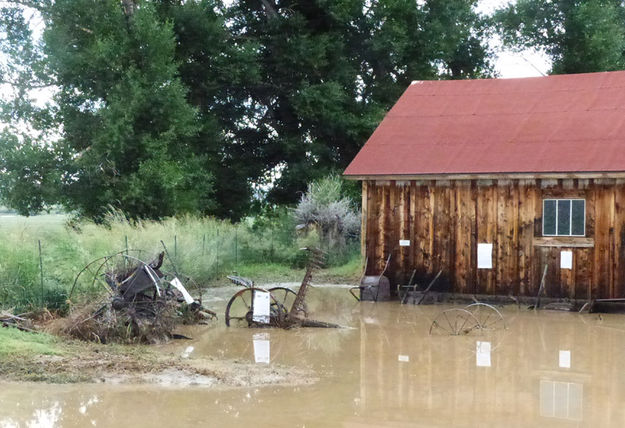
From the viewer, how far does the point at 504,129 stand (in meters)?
18.8

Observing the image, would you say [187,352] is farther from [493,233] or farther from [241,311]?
[493,233]

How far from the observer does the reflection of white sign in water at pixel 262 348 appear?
11.4m

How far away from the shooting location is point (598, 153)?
16812 mm

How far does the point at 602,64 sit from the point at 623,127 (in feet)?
56.2

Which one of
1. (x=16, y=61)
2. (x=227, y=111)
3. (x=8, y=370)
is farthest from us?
(x=227, y=111)

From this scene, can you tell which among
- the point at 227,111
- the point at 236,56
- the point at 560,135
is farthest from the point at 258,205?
the point at 560,135

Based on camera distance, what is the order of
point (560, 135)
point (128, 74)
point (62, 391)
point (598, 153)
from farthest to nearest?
point (128, 74), point (560, 135), point (598, 153), point (62, 391)

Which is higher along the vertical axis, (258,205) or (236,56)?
(236,56)

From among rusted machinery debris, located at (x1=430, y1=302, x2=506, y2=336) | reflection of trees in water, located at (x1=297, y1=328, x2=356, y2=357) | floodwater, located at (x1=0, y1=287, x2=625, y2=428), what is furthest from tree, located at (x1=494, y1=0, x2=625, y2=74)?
reflection of trees in water, located at (x1=297, y1=328, x2=356, y2=357)

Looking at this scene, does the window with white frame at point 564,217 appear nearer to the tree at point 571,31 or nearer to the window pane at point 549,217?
the window pane at point 549,217

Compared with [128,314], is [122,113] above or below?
above

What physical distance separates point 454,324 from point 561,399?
5291 millimetres

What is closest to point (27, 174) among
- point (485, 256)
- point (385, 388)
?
point (485, 256)

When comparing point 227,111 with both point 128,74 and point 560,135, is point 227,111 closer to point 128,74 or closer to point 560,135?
point 128,74
